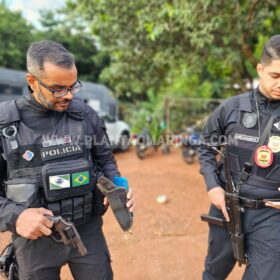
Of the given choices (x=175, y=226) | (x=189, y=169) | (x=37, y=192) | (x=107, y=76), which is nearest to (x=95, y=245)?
(x=37, y=192)

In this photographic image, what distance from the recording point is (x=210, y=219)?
207 centimetres

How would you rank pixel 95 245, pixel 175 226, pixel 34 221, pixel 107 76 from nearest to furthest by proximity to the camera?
pixel 34 221 < pixel 95 245 < pixel 175 226 < pixel 107 76

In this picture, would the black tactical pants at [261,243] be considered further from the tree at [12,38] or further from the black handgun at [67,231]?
the tree at [12,38]

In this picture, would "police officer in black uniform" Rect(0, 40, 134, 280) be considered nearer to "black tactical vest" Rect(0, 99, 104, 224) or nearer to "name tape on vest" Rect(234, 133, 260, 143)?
"black tactical vest" Rect(0, 99, 104, 224)

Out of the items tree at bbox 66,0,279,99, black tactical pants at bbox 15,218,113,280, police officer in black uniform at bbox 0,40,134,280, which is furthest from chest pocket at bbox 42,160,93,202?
tree at bbox 66,0,279,99

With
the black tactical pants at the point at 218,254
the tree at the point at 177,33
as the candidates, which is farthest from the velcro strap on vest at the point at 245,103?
the tree at the point at 177,33

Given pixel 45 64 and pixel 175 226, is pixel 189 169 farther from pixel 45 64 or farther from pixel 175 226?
pixel 45 64

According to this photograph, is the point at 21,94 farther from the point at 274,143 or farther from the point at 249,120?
the point at 274,143

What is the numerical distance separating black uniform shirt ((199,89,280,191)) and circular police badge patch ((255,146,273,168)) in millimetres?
229

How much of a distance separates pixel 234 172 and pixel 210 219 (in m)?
0.36

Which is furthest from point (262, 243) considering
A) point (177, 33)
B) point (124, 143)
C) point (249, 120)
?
point (124, 143)

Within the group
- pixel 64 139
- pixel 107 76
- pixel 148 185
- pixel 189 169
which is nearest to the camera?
pixel 64 139

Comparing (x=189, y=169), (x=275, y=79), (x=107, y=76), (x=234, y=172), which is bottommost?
(x=189, y=169)

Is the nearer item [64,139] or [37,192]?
[37,192]
